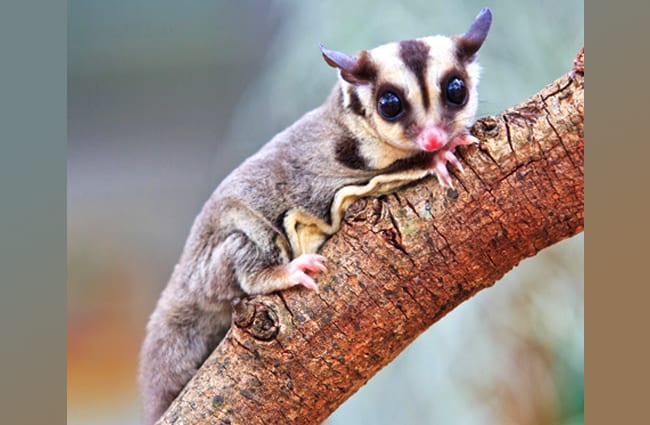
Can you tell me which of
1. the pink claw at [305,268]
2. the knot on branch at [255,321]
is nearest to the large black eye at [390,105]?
the pink claw at [305,268]

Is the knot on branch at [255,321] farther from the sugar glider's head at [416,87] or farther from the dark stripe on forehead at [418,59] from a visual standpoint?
the dark stripe on forehead at [418,59]

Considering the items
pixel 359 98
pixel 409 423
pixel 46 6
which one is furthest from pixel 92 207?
pixel 409 423

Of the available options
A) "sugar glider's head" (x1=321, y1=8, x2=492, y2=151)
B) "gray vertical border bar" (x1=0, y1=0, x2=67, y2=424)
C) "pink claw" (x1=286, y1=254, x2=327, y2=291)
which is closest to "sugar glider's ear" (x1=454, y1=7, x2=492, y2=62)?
"sugar glider's head" (x1=321, y1=8, x2=492, y2=151)

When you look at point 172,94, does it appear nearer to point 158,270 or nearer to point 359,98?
point 158,270

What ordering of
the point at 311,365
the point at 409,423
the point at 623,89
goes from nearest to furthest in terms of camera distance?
the point at 311,365
the point at 623,89
the point at 409,423

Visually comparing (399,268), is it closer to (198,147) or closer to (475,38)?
(475,38)

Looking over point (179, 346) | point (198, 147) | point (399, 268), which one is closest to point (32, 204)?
point (198, 147)
